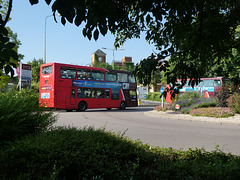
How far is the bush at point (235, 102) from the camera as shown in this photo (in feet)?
45.5

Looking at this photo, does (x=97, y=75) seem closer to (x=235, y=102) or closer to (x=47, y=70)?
(x=47, y=70)

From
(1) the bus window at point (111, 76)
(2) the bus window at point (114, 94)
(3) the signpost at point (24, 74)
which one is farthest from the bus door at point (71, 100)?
(2) the bus window at point (114, 94)

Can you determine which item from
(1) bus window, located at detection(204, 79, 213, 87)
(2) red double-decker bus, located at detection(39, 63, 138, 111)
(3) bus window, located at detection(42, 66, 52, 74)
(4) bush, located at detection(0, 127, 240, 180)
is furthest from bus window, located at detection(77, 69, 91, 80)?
(1) bus window, located at detection(204, 79, 213, 87)

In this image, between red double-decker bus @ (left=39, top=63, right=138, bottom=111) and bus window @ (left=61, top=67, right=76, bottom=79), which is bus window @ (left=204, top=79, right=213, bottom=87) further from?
bus window @ (left=61, top=67, right=76, bottom=79)

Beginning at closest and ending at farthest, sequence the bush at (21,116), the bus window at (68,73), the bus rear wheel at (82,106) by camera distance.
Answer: the bush at (21,116) → the bus window at (68,73) → the bus rear wheel at (82,106)

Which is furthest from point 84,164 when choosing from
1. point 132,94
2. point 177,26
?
point 132,94

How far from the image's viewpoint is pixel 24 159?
289 centimetres

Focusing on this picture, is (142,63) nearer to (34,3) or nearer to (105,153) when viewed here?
(105,153)

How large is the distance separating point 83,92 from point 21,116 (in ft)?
49.4

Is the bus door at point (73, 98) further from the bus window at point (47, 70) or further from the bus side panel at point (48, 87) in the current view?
the bus window at point (47, 70)

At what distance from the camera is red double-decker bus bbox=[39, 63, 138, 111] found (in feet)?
57.6

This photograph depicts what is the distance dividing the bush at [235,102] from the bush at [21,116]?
12540 millimetres

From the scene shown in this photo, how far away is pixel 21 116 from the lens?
4.12m

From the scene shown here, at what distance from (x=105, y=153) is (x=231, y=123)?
10.2 meters
